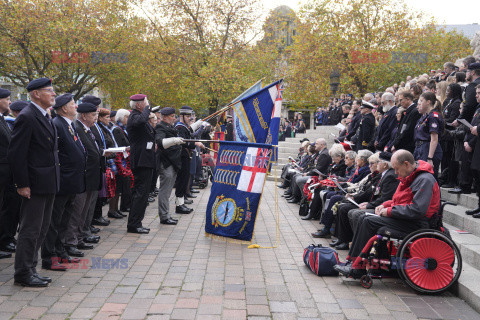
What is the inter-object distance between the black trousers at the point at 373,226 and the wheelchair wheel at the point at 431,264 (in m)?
0.32

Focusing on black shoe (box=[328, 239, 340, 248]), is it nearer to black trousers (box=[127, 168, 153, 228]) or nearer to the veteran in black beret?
black trousers (box=[127, 168, 153, 228])

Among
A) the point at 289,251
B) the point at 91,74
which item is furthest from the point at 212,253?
the point at 91,74

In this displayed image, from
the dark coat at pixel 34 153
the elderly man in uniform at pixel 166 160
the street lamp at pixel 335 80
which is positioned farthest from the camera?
the street lamp at pixel 335 80

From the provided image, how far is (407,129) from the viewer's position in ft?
27.8

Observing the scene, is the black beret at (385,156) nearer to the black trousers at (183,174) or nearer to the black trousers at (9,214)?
the black trousers at (183,174)

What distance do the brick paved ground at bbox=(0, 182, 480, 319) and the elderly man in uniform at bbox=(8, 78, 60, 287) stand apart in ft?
1.04

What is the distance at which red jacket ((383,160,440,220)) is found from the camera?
540 cm

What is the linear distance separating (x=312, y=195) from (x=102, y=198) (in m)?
4.24

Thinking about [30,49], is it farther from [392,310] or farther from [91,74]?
[392,310]

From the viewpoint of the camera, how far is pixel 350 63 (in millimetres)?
27312

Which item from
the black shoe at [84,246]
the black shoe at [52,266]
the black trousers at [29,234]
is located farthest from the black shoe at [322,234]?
the black trousers at [29,234]

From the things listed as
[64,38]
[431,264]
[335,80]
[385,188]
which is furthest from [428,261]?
[64,38]

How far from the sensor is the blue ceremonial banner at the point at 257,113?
7547mm

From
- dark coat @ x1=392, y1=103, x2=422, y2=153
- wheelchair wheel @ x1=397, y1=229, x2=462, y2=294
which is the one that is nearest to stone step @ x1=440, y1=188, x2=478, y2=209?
dark coat @ x1=392, y1=103, x2=422, y2=153
